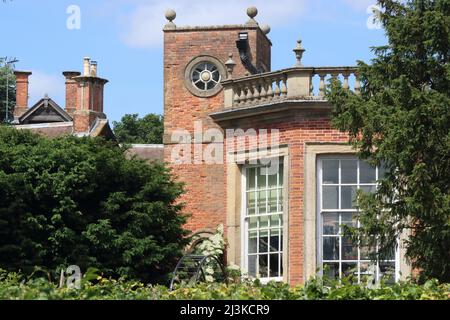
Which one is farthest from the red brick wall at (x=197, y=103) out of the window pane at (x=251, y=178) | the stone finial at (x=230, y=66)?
the stone finial at (x=230, y=66)

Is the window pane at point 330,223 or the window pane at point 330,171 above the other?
the window pane at point 330,171

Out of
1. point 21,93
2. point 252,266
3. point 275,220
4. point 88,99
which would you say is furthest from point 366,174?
point 21,93

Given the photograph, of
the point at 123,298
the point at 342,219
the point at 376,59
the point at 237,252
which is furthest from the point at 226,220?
the point at 123,298

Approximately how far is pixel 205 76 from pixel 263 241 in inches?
166

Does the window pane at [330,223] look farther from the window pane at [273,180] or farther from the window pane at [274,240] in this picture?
the window pane at [273,180]

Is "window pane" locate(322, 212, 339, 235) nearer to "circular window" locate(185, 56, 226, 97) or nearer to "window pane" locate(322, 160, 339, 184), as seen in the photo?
"window pane" locate(322, 160, 339, 184)

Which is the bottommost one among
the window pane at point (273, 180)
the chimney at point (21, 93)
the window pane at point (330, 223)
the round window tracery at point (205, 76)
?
the window pane at point (330, 223)

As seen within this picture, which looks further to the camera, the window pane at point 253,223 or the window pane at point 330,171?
the window pane at point 253,223

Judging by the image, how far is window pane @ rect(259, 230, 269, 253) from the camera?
77.8 feet

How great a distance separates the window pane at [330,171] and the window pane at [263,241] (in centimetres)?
168

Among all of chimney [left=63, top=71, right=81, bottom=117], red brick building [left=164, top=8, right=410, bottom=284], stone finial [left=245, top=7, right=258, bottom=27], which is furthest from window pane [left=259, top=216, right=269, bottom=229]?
chimney [left=63, top=71, right=81, bottom=117]

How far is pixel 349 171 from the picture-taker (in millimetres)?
22922

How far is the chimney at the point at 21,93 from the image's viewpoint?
2210 inches

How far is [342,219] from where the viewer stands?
74.9ft
